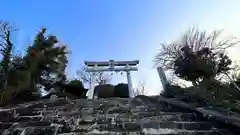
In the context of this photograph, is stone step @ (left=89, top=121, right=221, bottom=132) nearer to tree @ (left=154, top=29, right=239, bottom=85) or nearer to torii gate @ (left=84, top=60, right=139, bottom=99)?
tree @ (left=154, top=29, right=239, bottom=85)

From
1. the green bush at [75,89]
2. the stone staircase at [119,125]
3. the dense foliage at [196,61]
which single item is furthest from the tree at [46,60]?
Result: the stone staircase at [119,125]

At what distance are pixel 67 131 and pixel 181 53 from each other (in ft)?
24.4

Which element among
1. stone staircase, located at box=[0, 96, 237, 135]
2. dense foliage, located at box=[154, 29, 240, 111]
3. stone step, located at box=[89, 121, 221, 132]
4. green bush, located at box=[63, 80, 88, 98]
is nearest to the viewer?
stone staircase, located at box=[0, 96, 237, 135]

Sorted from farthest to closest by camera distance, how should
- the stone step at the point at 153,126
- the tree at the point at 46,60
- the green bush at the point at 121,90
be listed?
1. the green bush at the point at 121,90
2. the tree at the point at 46,60
3. the stone step at the point at 153,126

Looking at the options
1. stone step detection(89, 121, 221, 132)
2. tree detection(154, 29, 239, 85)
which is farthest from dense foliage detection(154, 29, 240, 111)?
stone step detection(89, 121, 221, 132)

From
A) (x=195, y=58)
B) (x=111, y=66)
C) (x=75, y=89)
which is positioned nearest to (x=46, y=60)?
(x=75, y=89)

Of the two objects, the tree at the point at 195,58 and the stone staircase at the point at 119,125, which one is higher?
the tree at the point at 195,58

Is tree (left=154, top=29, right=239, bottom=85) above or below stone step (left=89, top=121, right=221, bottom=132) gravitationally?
above

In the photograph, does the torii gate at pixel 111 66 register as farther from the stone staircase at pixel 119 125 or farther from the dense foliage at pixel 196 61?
the stone staircase at pixel 119 125

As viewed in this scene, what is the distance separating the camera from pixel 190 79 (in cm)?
905

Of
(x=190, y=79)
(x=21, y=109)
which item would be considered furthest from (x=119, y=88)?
(x=21, y=109)

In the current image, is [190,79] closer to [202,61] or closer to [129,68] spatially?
[202,61]

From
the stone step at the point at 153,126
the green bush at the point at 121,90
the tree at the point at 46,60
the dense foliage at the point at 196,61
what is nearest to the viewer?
the stone step at the point at 153,126

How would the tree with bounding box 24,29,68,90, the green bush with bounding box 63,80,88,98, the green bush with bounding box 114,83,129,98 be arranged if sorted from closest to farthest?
the tree with bounding box 24,29,68,90
the green bush with bounding box 63,80,88,98
the green bush with bounding box 114,83,129,98
